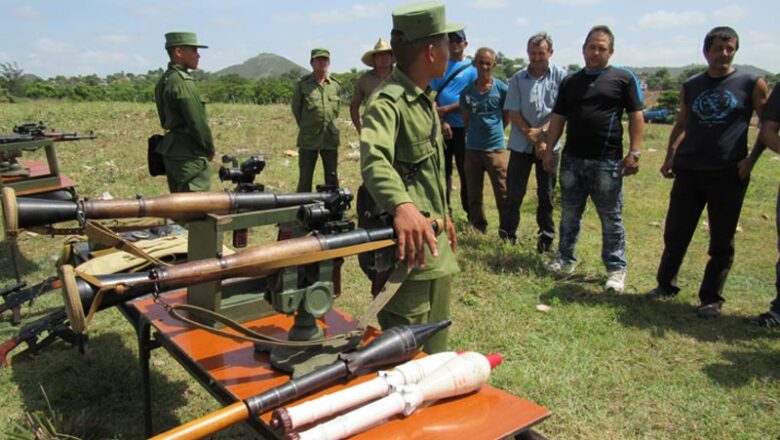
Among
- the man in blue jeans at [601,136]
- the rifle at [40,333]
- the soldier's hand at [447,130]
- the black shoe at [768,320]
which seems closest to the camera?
the rifle at [40,333]

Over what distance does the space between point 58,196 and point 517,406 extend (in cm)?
550

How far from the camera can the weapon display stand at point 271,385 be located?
1.81 metres

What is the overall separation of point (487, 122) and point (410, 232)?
4746mm

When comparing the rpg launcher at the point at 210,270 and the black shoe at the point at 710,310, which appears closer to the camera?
the rpg launcher at the point at 210,270

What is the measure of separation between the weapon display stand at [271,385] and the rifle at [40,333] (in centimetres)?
177

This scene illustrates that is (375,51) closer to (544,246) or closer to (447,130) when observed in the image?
(447,130)

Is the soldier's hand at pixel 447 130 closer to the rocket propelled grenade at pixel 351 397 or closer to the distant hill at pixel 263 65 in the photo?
the rocket propelled grenade at pixel 351 397

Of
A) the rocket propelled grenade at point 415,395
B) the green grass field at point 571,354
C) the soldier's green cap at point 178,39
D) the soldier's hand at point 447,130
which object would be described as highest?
the soldier's green cap at point 178,39

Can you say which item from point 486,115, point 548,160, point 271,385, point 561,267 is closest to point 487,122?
point 486,115

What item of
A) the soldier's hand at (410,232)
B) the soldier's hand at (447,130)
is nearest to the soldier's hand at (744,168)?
the soldier's hand at (447,130)

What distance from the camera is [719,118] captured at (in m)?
4.59

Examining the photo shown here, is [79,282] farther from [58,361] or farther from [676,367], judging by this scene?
[676,367]

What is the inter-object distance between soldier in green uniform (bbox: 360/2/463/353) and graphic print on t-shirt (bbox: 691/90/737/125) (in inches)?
116

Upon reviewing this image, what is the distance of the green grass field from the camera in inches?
140
